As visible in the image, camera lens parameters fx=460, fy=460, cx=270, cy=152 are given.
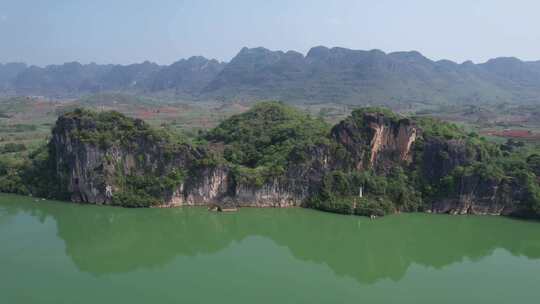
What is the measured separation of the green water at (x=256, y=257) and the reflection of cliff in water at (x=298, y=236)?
0.15 ft

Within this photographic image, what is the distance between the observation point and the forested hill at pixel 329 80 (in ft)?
360

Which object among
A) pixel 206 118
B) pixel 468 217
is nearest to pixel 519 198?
pixel 468 217

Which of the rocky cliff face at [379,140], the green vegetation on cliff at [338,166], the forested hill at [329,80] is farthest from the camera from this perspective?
the forested hill at [329,80]

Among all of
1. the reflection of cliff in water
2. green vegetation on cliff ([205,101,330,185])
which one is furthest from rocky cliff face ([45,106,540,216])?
the reflection of cliff in water

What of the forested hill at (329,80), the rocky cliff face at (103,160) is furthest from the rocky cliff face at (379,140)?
the forested hill at (329,80)

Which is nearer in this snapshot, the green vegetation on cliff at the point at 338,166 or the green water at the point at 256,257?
the green water at the point at 256,257

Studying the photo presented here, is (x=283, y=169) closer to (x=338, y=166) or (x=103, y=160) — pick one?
(x=338, y=166)

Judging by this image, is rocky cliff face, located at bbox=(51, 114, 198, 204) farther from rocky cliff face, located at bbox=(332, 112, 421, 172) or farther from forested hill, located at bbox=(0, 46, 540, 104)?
forested hill, located at bbox=(0, 46, 540, 104)

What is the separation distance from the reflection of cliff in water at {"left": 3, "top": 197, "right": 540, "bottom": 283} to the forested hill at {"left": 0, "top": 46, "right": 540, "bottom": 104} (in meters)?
76.1

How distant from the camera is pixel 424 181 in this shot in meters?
23.2

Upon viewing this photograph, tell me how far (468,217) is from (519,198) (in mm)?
2547

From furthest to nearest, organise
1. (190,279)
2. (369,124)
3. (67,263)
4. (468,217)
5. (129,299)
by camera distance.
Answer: (369,124)
(468,217)
(67,263)
(190,279)
(129,299)

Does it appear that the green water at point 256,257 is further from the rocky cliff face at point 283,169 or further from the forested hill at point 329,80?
the forested hill at point 329,80

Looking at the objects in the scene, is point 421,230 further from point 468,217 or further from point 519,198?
point 519,198
